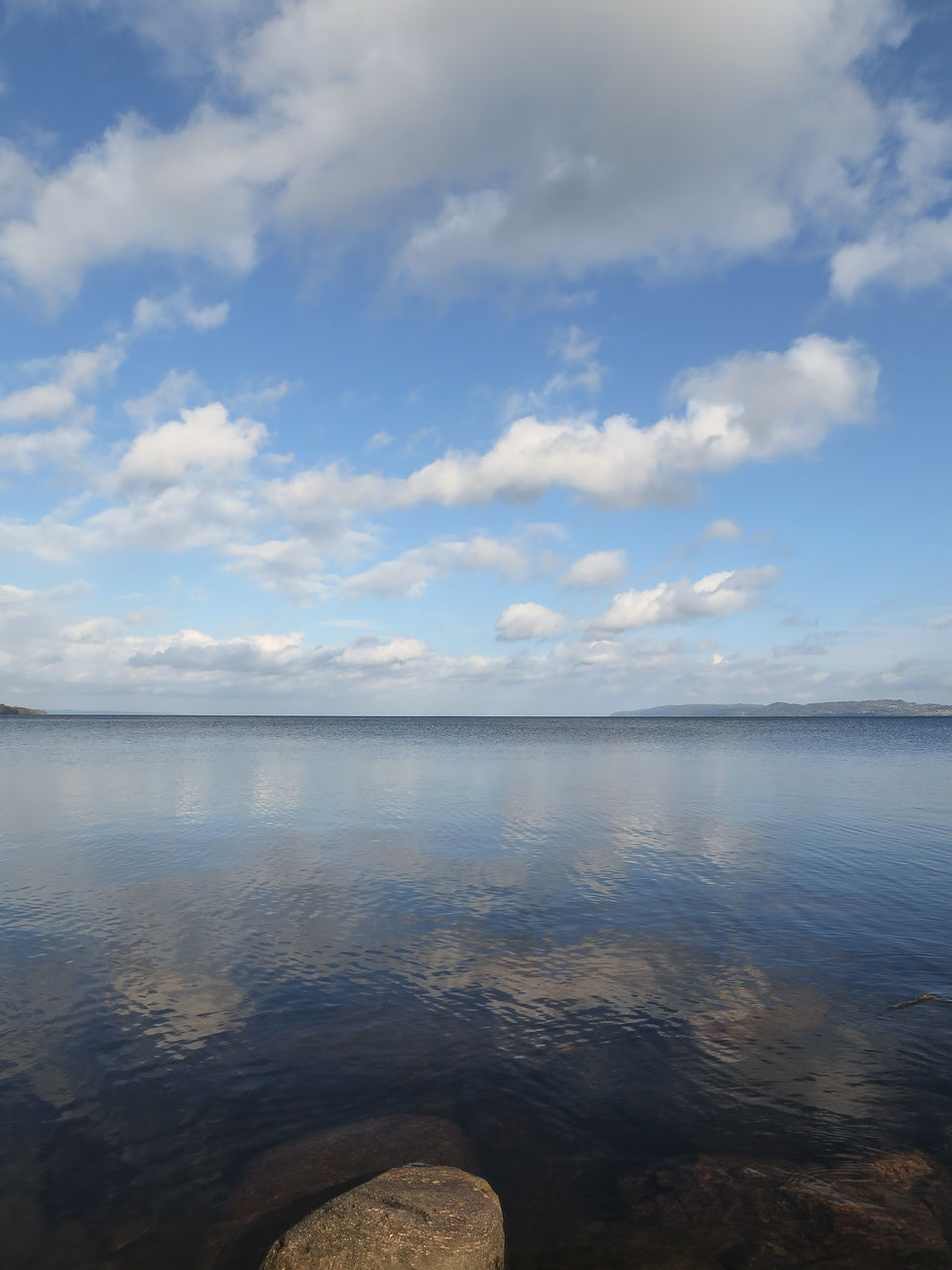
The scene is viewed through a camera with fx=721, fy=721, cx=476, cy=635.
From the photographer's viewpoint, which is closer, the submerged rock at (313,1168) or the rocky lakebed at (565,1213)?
the rocky lakebed at (565,1213)

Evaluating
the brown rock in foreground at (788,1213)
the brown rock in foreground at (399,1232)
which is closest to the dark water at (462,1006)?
the brown rock in foreground at (788,1213)

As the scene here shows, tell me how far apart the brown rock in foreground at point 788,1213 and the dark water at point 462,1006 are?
53 cm

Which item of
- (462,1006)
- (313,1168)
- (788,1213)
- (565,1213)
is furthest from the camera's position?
(462,1006)

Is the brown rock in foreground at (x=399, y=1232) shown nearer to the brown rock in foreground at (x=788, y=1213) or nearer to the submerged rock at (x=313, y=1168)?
the submerged rock at (x=313, y=1168)

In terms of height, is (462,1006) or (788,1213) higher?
(462,1006)

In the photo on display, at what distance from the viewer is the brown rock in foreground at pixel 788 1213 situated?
30.2 feet

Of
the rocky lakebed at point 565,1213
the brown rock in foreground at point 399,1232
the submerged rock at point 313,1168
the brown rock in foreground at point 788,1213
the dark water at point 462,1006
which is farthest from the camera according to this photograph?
the dark water at point 462,1006

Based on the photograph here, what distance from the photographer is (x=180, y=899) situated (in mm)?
24938

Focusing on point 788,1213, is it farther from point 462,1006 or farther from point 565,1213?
point 462,1006

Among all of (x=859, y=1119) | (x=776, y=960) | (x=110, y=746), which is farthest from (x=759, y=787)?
(x=110, y=746)

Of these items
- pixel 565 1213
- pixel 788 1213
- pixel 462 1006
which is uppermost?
pixel 462 1006

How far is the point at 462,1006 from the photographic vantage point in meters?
16.5

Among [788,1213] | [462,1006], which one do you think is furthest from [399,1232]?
[462,1006]

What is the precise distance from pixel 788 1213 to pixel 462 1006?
8122 millimetres
